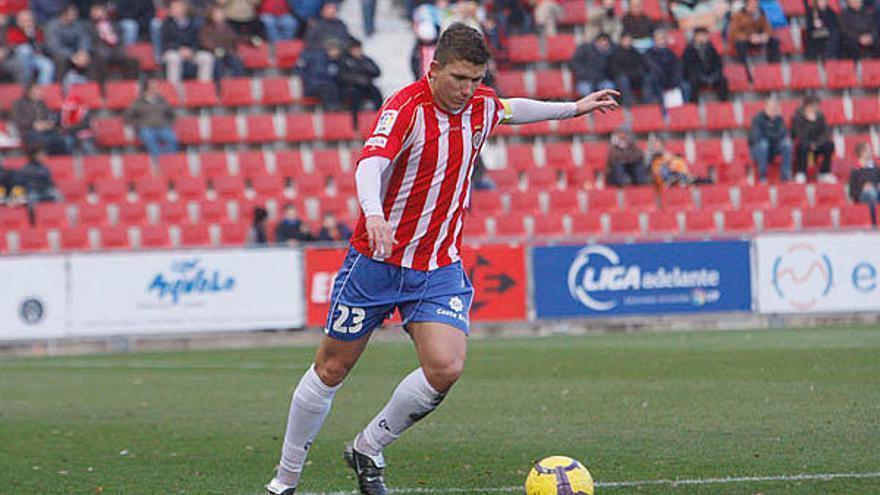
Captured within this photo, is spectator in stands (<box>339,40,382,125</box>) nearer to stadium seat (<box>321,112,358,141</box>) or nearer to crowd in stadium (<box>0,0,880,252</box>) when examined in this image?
crowd in stadium (<box>0,0,880,252</box>)

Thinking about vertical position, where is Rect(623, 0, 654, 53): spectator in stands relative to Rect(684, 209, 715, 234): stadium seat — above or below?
above

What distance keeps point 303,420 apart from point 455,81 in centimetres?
185

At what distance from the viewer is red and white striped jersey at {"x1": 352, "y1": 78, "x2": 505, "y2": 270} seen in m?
7.55

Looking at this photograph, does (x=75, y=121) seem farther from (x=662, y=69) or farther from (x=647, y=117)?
(x=662, y=69)

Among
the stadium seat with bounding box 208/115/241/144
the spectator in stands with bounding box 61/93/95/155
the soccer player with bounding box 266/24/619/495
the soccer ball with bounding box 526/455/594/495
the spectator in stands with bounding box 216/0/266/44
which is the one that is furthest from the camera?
the spectator in stands with bounding box 216/0/266/44

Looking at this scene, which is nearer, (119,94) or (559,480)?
(559,480)

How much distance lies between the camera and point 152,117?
2770 cm

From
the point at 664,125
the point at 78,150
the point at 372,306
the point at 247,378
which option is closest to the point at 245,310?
the point at 247,378

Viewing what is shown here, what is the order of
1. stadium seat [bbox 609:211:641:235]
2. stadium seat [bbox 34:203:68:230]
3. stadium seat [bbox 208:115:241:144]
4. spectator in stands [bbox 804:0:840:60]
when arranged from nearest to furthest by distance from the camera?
stadium seat [bbox 34:203:68:230]
stadium seat [bbox 609:211:641:235]
stadium seat [bbox 208:115:241:144]
spectator in stands [bbox 804:0:840:60]

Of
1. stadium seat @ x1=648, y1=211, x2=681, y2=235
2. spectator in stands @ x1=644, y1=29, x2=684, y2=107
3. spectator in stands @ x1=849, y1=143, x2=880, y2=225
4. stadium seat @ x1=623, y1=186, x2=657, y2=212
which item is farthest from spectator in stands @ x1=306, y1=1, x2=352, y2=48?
spectator in stands @ x1=849, y1=143, x2=880, y2=225

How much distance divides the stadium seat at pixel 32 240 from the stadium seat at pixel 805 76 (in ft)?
45.5

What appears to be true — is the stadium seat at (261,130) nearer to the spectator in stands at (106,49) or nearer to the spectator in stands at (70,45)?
the spectator in stands at (106,49)

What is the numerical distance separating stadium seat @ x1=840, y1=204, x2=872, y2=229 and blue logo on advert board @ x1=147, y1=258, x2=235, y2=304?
10186 millimetres

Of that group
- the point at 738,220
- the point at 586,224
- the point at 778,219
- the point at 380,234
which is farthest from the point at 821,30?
the point at 380,234
